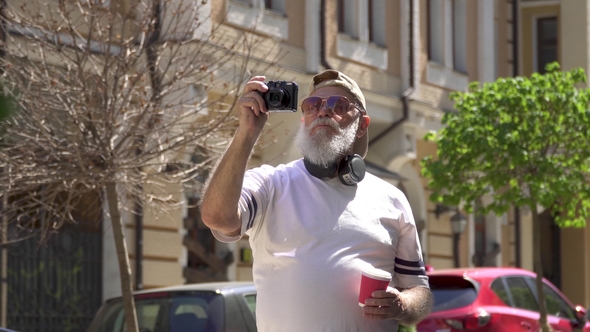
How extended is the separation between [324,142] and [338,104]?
165 millimetres

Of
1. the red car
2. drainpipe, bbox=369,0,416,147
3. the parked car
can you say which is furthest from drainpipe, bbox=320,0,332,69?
the parked car

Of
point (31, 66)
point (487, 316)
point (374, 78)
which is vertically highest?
point (374, 78)

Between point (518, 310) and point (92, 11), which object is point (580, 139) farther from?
point (92, 11)

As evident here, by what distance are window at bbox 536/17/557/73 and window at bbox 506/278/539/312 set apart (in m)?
14.8

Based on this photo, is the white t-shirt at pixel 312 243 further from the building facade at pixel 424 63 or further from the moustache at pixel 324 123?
the building facade at pixel 424 63

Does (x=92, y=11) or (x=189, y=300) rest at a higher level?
(x=92, y=11)

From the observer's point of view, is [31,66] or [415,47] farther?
[415,47]

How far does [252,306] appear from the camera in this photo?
8328 millimetres

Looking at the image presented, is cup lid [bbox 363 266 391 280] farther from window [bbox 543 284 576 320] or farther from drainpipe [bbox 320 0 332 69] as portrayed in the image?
drainpipe [bbox 320 0 332 69]

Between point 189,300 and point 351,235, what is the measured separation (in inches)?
199

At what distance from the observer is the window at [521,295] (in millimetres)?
11344

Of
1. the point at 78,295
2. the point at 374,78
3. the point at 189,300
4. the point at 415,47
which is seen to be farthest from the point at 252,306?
the point at 415,47

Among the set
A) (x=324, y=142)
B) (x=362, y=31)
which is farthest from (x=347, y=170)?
(x=362, y=31)

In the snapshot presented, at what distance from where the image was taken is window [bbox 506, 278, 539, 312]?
11.3 m
